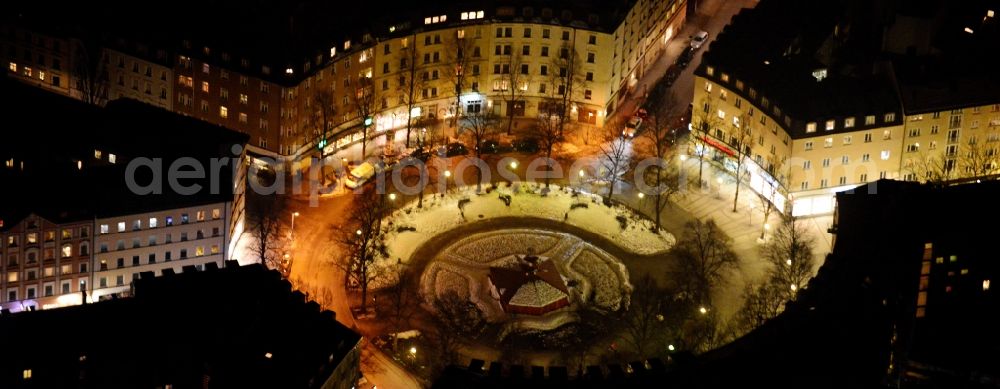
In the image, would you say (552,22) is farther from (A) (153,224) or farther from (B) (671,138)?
(A) (153,224)

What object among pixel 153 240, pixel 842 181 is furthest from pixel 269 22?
pixel 842 181

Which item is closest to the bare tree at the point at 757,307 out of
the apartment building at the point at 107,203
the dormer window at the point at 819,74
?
the dormer window at the point at 819,74

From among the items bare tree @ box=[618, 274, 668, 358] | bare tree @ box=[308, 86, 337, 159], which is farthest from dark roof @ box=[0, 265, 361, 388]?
bare tree @ box=[308, 86, 337, 159]

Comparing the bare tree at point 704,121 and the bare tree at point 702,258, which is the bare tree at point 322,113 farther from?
the bare tree at point 702,258

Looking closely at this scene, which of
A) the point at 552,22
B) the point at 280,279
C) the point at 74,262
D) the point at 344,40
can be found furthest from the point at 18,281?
the point at 552,22

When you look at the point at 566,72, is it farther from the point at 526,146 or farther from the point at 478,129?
the point at 478,129

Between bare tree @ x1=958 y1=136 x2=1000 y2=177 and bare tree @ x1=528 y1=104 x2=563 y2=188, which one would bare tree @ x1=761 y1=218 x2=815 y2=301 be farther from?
bare tree @ x1=528 y1=104 x2=563 y2=188
